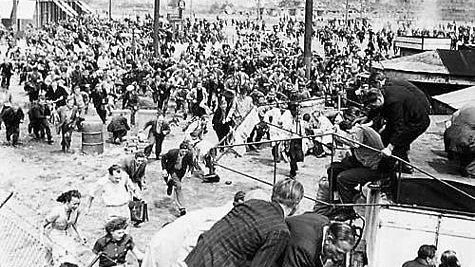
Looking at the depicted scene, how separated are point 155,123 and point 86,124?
2.36m

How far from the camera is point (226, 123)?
51.2 ft

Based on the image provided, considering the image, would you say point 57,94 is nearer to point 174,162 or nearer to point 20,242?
point 174,162

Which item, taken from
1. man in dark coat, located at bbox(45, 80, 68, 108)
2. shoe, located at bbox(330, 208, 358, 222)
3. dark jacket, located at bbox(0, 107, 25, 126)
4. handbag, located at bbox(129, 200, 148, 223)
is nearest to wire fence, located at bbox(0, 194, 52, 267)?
handbag, located at bbox(129, 200, 148, 223)

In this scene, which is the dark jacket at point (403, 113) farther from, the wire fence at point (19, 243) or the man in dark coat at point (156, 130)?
the man in dark coat at point (156, 130)

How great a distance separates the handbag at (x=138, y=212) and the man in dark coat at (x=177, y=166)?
24.9 inches

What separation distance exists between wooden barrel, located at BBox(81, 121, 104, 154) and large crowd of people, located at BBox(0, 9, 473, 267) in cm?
44

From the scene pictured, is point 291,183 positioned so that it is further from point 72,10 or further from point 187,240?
point 72,10

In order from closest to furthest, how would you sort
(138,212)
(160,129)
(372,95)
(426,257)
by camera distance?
(426,257) → (372,95) → (138,212) → (160,129)

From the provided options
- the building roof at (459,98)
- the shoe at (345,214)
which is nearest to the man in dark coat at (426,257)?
the shoe at (345,214)

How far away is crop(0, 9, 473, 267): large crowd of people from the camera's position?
4.41 m

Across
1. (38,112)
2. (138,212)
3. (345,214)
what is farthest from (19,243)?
(38,112)

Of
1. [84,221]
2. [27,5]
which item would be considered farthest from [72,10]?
A: [84,221]

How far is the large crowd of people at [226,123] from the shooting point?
4410 millimetres

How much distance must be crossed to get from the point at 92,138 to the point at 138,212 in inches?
216
